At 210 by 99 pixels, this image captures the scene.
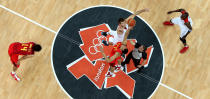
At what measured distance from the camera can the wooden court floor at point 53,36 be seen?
20.5ft

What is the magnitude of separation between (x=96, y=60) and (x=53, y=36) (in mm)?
1755

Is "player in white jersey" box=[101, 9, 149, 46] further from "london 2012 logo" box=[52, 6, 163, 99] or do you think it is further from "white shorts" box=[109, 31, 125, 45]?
"london 2012 logo" box=[52, 6, 163, 99]

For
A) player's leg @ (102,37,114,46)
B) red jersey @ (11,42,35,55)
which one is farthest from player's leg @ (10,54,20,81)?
player's leg @ (102,37,114,46)

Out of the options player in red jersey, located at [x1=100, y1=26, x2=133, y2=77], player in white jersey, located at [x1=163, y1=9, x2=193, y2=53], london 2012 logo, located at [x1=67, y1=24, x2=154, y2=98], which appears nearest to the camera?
player in red jersey, located at [x1=100, y1=26, x2=133, y2=77]

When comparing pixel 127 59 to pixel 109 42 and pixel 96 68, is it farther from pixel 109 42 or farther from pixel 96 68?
pixel 96 68

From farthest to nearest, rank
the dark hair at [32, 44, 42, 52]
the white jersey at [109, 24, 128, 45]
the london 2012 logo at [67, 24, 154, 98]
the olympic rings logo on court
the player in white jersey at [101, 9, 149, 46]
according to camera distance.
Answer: the olympic rings logo on court → the london 2012 logo at [67, 24, 154, 98] → the white jersey at [109, 24, 128, 45] → the player in white jersey at [101, 9, 149, 46] → the dark hair at [32, 44, 42, 52]

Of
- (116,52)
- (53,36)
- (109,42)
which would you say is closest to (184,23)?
(116,52)

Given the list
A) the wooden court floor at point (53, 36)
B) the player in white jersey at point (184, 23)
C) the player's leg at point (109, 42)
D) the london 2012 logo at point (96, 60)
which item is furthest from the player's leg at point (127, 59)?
the player in white jersey at point (184, 23)

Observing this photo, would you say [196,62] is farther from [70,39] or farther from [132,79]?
[70,39]

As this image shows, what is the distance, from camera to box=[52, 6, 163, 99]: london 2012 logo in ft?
20.7

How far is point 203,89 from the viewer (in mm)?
6648

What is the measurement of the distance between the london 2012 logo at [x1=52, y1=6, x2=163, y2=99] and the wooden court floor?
0.85 feet

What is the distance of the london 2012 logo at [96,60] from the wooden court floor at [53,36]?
10.2 inches

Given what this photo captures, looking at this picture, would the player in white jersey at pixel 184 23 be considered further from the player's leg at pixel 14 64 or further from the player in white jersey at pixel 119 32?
the player's leg at pixel 14 64
